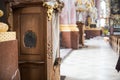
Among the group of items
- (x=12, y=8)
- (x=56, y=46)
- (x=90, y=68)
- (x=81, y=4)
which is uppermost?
(x=81, y=4)

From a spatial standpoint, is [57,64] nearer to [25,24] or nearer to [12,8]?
[25,24]

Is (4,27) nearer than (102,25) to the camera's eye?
Yes

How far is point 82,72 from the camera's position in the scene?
7.31 m

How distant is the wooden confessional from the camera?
4316mm

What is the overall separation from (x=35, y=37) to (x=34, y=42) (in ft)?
0.29

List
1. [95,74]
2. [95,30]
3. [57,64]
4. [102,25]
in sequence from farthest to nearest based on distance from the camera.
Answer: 1. [102,25]
2. [95,30]
3. [95,74]
4. [57,64]

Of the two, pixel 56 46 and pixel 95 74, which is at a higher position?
pixel 56 46

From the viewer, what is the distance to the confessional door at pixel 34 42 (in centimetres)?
434

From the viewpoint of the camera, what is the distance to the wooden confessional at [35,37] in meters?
4.32

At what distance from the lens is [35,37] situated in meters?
4.43

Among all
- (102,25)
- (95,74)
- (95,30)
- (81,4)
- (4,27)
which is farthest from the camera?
(102,25)

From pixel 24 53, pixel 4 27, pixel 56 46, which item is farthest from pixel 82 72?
pixel 4 27

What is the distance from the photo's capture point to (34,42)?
14.6ft

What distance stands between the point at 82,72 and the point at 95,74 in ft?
1.43
